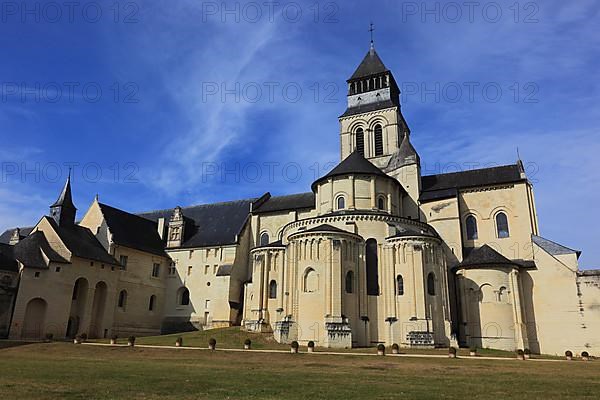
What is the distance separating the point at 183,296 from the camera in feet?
182

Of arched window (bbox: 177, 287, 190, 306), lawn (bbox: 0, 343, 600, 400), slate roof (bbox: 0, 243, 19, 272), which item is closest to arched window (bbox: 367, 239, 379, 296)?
lawn (bbox: 0, 343, 600, 400)

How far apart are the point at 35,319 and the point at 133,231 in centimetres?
1579

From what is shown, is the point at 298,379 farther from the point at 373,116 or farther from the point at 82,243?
the point at 373,116

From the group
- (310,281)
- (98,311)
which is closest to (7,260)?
(98,311)

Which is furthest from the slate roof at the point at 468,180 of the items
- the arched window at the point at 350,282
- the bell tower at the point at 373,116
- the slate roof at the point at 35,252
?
the slate roof at the point at 35,252

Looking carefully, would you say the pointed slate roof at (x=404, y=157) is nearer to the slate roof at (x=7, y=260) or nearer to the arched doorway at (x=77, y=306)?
the arched doorway at (x=77, y=306)

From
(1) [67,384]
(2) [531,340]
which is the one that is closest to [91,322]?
(1) [67,384]

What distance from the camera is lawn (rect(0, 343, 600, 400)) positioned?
13.6 m

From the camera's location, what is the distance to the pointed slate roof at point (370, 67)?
64438mm

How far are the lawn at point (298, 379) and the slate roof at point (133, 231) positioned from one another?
24146mm

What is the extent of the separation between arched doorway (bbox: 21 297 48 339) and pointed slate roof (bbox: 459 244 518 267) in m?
38.2

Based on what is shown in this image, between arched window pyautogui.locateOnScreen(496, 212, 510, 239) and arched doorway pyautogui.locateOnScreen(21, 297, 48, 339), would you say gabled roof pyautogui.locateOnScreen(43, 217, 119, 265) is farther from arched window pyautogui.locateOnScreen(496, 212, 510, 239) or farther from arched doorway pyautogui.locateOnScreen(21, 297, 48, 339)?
arched window pyautogui.locateOnScreen(496, 212, 510, 239)

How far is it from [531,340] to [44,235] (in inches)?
1846

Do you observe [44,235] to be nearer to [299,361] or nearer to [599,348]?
[299,361]
